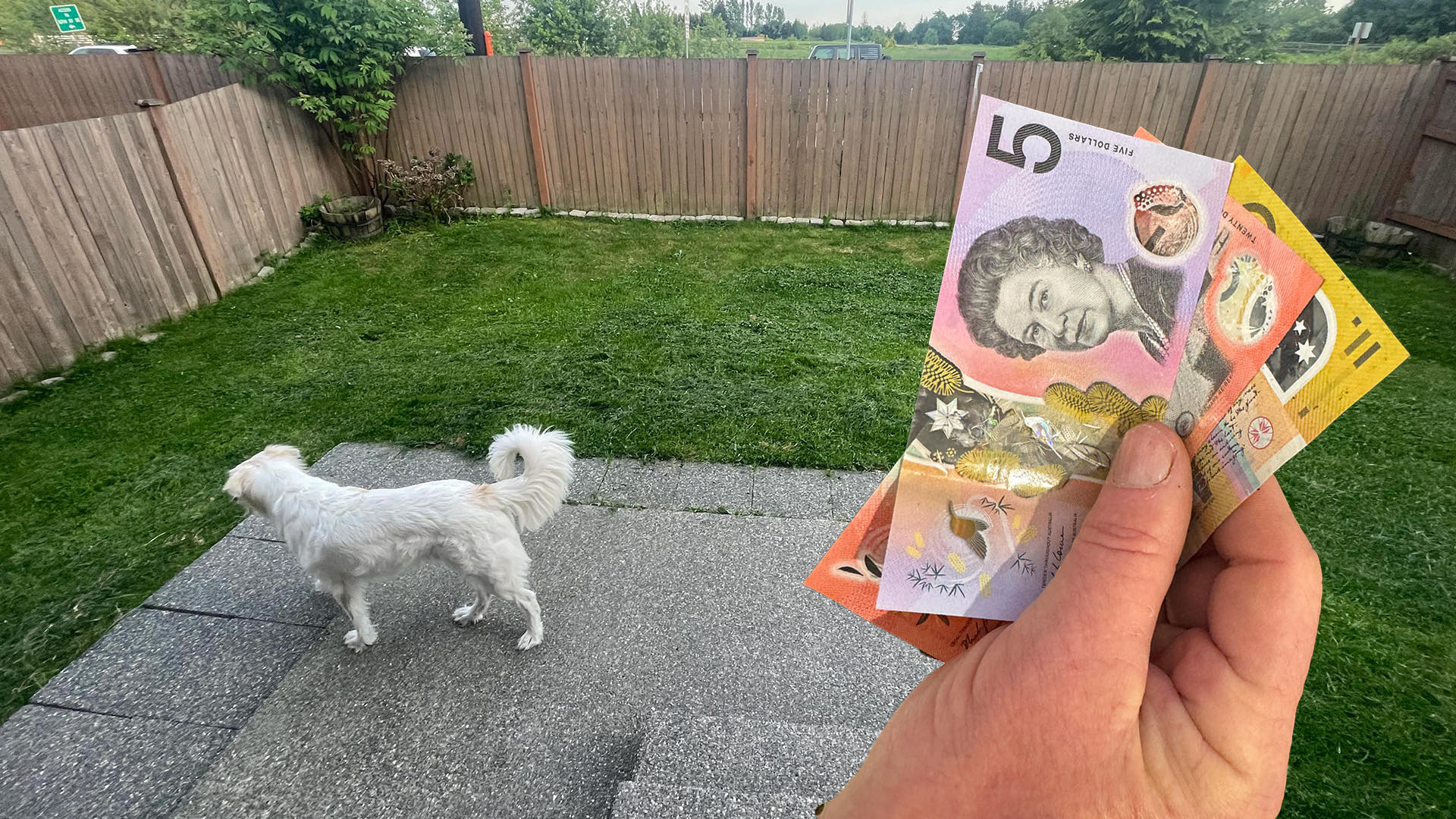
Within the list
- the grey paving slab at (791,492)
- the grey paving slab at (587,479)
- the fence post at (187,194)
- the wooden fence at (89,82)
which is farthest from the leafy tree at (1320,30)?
the fence post at (187,194)

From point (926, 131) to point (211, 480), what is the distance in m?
9.35

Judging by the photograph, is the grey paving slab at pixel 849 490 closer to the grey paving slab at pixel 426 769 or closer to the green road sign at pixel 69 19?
the grey paving slab at pixel 426 769

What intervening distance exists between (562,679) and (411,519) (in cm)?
101

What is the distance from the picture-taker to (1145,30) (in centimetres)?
1471

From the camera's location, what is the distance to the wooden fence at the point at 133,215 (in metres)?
5.02

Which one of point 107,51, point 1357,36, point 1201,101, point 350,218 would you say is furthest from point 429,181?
point 1357,36

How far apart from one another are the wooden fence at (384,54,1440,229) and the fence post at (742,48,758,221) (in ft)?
0.08

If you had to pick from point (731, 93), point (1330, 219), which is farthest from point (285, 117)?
point (1330, 219)

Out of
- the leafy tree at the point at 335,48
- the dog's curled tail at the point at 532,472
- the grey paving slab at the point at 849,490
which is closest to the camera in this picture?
the dog's curled tail at the point at 532,472

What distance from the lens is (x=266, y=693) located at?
2.81 meters

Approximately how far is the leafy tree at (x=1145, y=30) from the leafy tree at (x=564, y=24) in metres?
15.7

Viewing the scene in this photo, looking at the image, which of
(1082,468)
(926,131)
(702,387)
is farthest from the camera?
(926,131)

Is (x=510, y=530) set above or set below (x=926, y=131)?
below

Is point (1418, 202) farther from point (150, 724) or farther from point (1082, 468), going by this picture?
point (150, 724)
